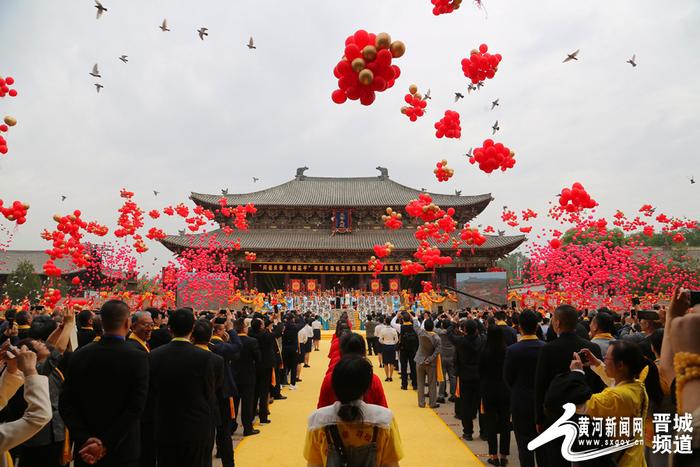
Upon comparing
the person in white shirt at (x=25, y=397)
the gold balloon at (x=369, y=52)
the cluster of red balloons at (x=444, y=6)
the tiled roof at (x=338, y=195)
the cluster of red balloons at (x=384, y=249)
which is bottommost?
the person in white shirt at (x=25, y=397)

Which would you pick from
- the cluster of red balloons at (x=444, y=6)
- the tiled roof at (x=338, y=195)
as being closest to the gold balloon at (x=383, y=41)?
the cluster of red balloons at (x=444, y=6)

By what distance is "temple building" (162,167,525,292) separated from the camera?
3194cm

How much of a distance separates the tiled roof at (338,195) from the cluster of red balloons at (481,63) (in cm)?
2617

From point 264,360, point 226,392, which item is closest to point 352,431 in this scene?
point 226,392

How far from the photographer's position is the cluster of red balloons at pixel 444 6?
559 cm

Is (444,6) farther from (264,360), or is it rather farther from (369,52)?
(264,360)

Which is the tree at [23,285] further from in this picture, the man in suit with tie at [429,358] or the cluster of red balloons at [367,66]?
the cluster of red balloons at [367,66]

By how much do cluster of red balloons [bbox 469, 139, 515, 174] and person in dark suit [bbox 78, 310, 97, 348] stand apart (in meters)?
7.48

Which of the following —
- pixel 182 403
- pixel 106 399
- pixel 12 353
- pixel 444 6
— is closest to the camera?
pixel 12 353

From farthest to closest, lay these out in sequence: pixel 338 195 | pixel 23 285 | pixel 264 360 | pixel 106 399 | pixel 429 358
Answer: pixel 338 195
pixel 23 285
pixel 429 358
pixel 264 360
pixel 106 399

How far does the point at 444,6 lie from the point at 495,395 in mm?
4813

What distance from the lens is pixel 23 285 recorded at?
31.2 meters

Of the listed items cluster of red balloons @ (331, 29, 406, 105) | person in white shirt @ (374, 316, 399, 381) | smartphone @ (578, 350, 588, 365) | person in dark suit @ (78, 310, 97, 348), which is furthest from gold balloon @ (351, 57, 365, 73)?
person in white shirt @ (374, 316, 399, 381)

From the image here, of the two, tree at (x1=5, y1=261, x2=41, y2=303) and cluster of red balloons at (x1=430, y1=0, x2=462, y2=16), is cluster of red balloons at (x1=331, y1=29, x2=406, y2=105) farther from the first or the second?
tree at (x1=5, y1=261, x2=41, y2=303)
